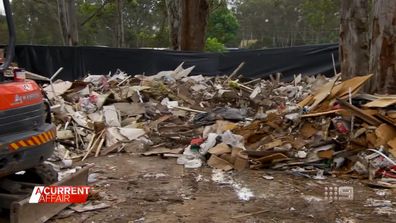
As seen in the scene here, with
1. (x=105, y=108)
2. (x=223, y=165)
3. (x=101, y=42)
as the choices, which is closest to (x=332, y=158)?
(x=223, y=165)

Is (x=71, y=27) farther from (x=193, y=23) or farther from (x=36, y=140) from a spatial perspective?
(x=36, y=140)

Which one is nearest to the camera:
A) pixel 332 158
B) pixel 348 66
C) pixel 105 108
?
pixel 332 158

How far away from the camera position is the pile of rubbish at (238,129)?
7.12 metres

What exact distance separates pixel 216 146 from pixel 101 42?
180 feet

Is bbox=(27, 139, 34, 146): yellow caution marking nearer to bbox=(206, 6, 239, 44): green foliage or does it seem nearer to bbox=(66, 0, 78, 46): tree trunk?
bbox=(66, 0, 78, 46): tree trunk

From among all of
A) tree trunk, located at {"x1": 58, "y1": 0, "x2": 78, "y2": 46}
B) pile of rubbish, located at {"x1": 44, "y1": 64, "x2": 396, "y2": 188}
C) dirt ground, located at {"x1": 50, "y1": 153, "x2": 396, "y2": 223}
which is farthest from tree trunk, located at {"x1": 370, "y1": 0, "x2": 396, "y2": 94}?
tree trunk, located at {"x1": 58, "y1": 0, "x2": 78, "y2": 46}

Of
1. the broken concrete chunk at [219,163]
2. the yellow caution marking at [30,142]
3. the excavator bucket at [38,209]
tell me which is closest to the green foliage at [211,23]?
the broken concrete chunk at [219,163]

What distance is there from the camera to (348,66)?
9.62 metres

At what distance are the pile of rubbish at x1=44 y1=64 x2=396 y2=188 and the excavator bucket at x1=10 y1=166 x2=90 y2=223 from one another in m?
2.27

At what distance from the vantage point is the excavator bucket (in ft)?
15.1

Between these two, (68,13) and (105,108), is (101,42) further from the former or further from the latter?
(105,108)

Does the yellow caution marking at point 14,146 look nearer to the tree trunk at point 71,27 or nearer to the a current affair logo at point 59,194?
the a current affair logo at point 59,194

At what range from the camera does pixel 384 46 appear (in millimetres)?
7945

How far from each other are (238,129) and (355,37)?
9.78 ft
